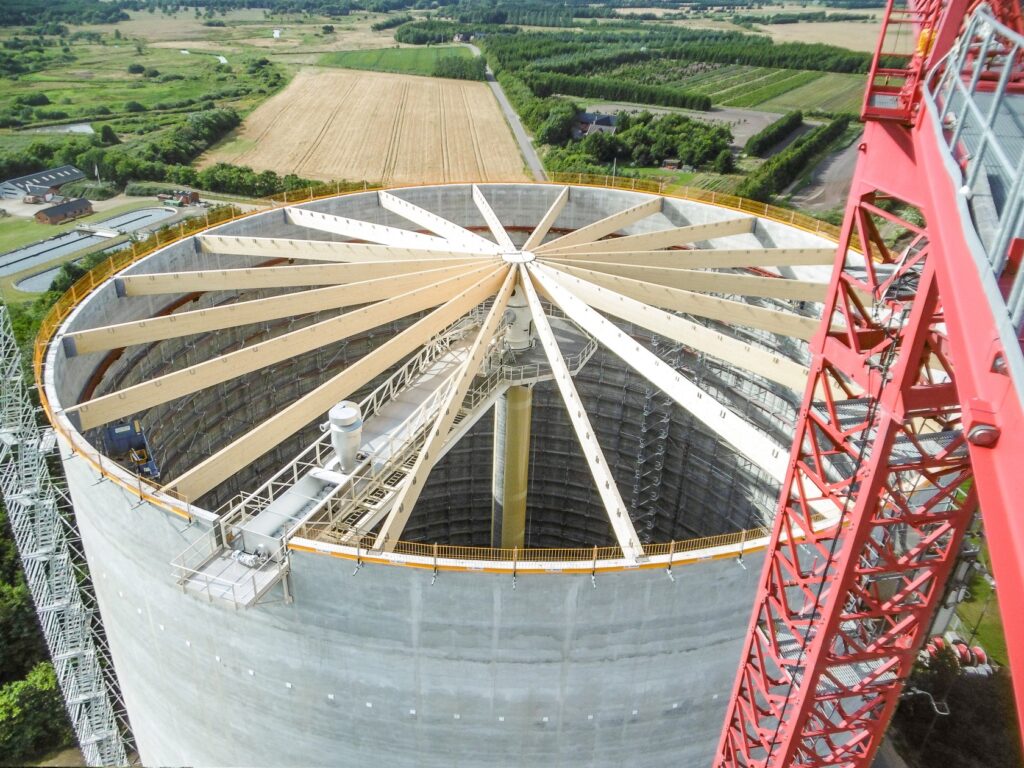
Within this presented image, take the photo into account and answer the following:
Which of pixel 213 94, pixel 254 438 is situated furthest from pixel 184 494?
pixel 213 94

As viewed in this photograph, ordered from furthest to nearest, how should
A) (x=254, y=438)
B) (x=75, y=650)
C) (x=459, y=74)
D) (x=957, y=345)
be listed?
(x=459, y=74)
(x=75, y=650)
(x=254, y=438)
(x=957, y=345)

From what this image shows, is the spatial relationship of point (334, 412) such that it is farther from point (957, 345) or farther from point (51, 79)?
point (51, 79)

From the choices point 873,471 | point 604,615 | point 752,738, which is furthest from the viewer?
point 752,738

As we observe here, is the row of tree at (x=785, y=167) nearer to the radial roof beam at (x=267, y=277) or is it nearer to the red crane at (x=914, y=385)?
the radial roof beam at (x=267, y=277)

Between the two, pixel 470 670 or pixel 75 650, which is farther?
pixel 75 650

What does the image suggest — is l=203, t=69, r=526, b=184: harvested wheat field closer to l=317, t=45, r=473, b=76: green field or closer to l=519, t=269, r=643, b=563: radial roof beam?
l=317, t=45, r=473, b=76: green field

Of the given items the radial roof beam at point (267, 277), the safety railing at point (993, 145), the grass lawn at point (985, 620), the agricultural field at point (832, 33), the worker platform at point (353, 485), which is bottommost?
the grass lawn at point (985, 620)

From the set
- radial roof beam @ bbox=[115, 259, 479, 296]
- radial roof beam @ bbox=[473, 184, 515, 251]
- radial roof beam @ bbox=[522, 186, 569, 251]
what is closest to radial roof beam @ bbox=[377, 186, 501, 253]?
radial roof beam @ bbox=[473, 184, 515, 251]

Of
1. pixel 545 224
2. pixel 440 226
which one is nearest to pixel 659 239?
pixel 545 224

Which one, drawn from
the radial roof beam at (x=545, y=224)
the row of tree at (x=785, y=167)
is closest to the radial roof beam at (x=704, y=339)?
the radial roof beam at (x=545, y=224)
